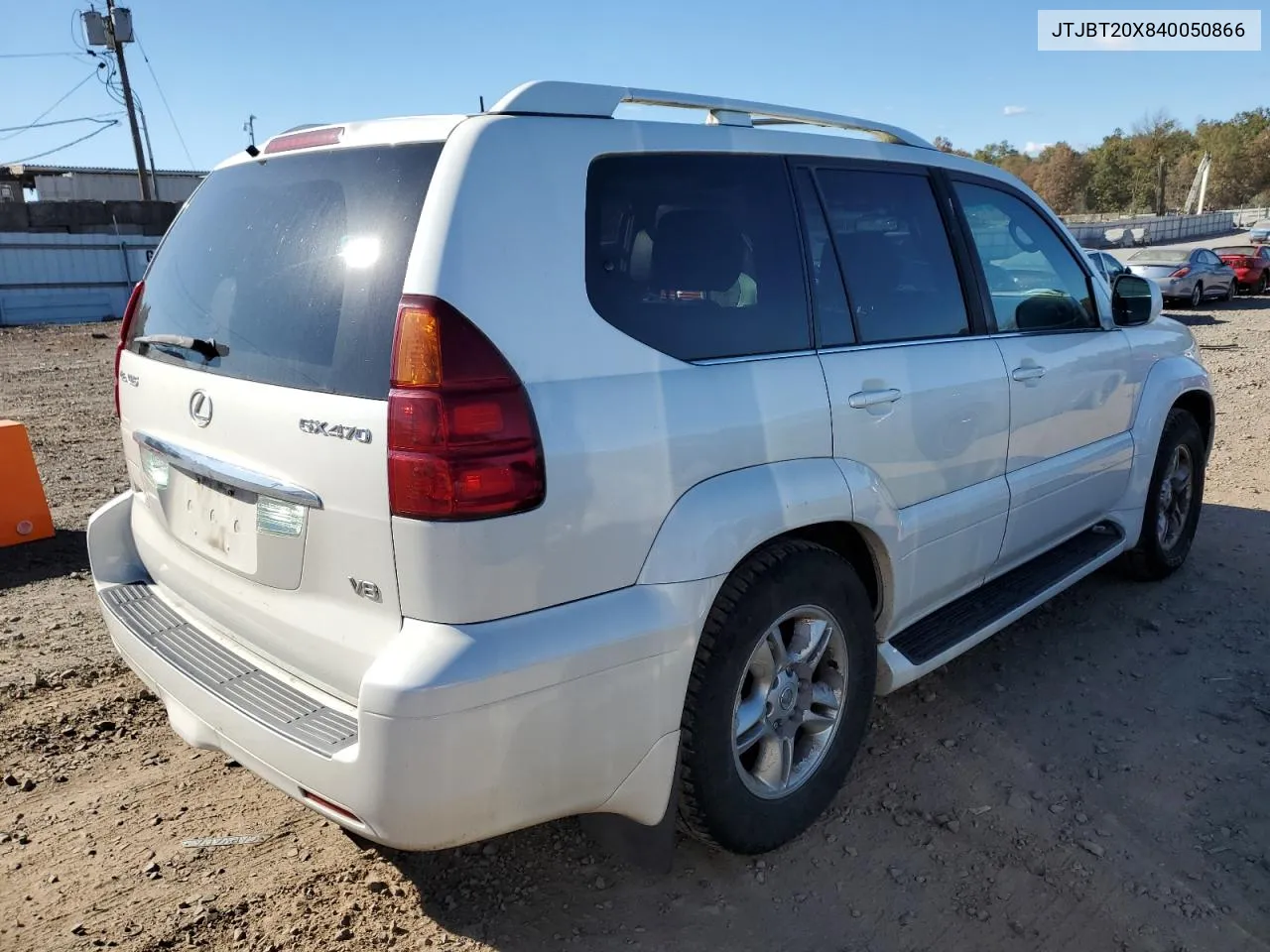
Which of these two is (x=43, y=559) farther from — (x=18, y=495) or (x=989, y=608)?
(x=989, y=608)

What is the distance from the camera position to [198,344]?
249cm

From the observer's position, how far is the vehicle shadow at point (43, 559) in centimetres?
498

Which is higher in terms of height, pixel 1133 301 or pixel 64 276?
pixel 64 276

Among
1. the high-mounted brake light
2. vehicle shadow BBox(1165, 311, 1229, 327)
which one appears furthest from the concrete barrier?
the high-mounted brake light

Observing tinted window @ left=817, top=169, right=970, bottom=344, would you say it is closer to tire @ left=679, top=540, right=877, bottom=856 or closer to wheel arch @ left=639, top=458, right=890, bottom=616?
wheel arch @ left=639, top=458, right=890, bottom=616

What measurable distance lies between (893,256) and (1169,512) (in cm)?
270

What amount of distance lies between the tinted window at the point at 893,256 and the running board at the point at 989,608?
1001mm

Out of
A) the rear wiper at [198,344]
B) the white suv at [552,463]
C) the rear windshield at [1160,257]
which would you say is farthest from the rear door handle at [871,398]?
the rear windshield at [1160,257]

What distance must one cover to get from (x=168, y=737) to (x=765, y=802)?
2.12 metres

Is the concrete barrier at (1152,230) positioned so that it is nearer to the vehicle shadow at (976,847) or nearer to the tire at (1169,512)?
the tire at (1169,512)

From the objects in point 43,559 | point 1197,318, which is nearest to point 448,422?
point 43,559

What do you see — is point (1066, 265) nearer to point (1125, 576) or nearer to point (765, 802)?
point (1125, 576)

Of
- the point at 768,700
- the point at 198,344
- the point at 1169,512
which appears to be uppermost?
the point at 198,344

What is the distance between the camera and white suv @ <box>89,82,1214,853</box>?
1972 millimetres
